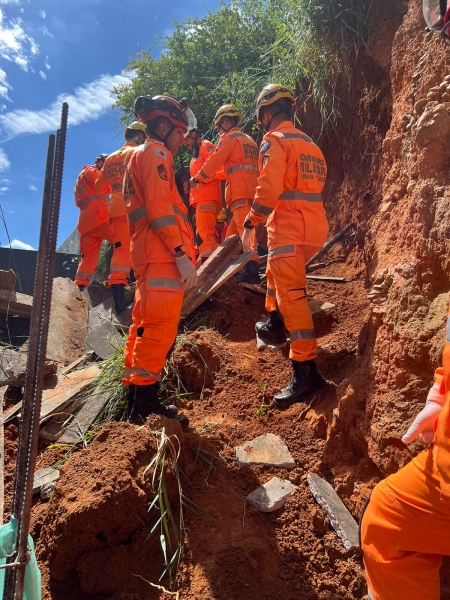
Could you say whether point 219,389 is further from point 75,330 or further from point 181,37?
point 181,37

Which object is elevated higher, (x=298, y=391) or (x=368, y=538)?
(x=298, y=391)

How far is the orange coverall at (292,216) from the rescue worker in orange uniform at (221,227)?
11.2 ft

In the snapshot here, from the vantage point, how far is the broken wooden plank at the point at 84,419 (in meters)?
3.35

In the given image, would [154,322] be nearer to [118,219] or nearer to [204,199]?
[118,219]

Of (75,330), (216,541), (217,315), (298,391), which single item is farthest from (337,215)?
(216,541)

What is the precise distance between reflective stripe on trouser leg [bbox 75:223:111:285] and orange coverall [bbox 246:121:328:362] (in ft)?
12.7

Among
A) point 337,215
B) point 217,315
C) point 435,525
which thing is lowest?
point 435,525

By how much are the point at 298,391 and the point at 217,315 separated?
179cm

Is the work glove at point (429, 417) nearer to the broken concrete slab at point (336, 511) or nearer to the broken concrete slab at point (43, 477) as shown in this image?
the broken concrete slab at point (336, 511)

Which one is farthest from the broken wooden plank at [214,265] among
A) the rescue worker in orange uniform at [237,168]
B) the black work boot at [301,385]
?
the black work boot at [301,385]

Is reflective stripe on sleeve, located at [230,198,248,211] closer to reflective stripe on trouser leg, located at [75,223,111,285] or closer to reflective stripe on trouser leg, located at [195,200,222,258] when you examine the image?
reflective stripe on trouser leg, located at [195,200,222,258]

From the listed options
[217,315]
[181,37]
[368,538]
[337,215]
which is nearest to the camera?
[368,538]

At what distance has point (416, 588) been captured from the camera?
4.73 ft

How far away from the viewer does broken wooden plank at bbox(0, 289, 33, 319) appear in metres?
6.17
